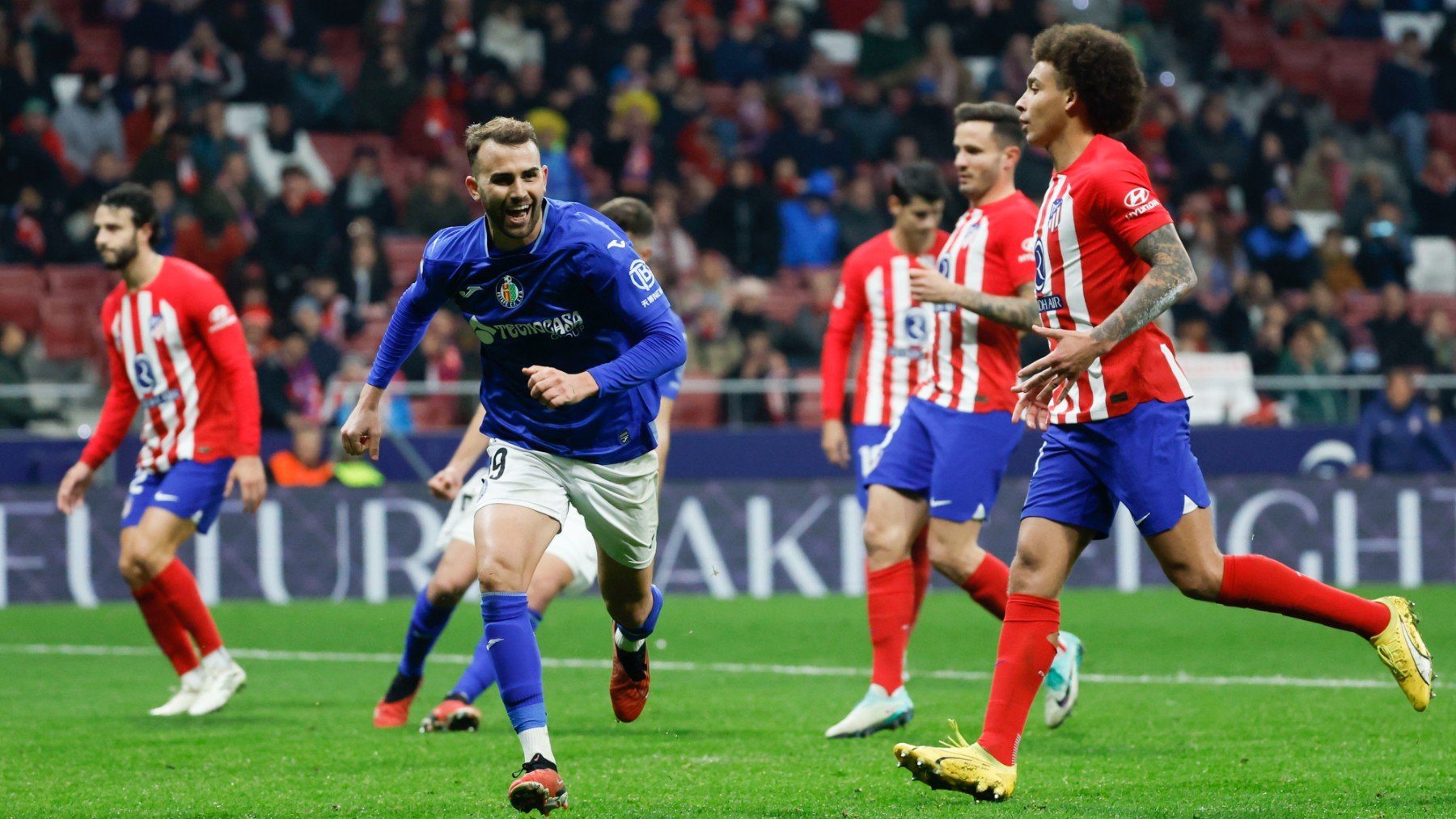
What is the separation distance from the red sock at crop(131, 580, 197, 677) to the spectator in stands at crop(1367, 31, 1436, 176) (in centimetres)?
1769

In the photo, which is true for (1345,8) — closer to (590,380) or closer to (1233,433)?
(1233,433)

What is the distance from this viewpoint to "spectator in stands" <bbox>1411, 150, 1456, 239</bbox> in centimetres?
2070

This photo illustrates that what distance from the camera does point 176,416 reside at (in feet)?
26.4

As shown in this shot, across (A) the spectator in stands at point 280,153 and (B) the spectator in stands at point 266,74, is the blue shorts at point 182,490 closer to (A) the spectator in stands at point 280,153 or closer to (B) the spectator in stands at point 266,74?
(A) the spectator in stands at point 280,153

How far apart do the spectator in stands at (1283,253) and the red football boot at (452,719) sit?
45.3 feet

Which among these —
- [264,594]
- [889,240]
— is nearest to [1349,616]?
[889,240]

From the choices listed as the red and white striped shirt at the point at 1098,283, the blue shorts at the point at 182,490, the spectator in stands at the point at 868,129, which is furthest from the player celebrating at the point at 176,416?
the spectator in stands at the point at 868,129

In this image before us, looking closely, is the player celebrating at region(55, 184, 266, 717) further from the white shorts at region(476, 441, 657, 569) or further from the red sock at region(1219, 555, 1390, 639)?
the red sock at region(1219, 555, 1390, 639)

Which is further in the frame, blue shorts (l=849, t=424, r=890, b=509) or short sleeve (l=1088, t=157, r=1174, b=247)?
blue shorts (l=849, t=424, r=890, b=509)

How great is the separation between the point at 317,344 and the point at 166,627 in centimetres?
759

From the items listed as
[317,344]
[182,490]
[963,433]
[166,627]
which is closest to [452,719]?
[166,627]

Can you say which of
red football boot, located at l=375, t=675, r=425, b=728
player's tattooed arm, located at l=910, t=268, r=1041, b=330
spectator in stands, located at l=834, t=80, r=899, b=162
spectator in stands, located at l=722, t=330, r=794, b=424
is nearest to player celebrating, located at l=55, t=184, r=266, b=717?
red football boot, located at l=375, t=675, r=425, b=728

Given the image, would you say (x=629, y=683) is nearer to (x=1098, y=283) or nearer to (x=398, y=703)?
(x=398, y=703)

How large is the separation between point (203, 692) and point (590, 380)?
3554 millimetres
